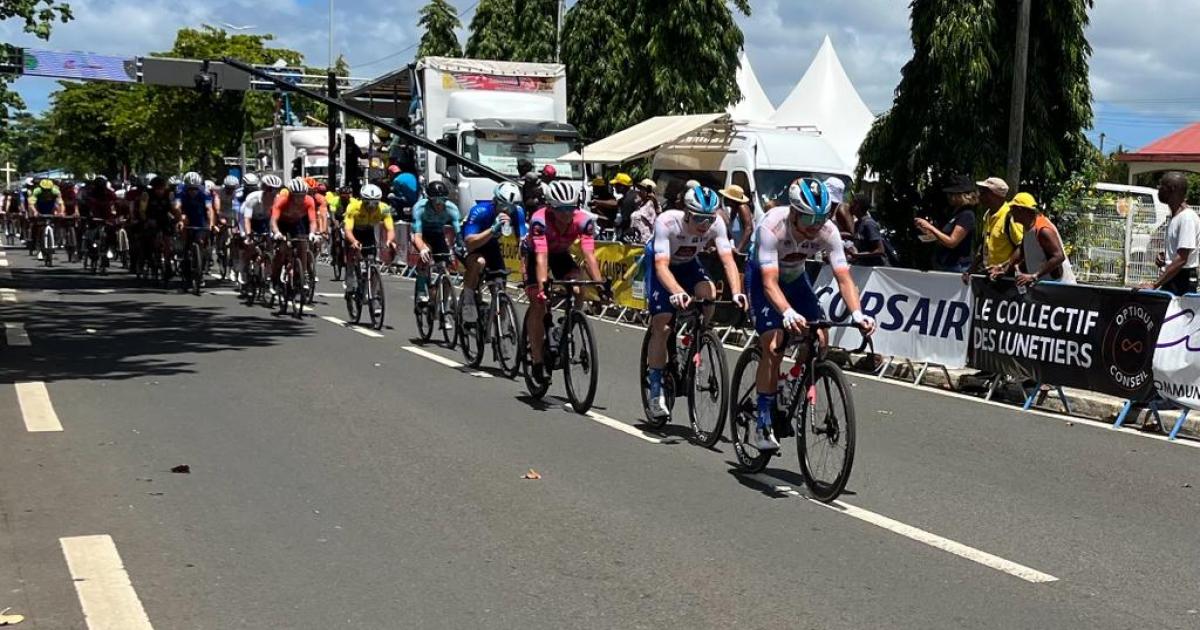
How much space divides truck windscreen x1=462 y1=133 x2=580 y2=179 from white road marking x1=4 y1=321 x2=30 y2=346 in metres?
12.0

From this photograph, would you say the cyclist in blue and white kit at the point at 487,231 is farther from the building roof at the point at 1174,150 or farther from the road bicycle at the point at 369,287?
the building roof at the point at 1174,150

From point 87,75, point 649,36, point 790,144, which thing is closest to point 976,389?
point 790,144

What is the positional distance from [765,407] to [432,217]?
7.13 meters

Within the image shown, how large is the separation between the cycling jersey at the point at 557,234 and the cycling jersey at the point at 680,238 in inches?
58.6

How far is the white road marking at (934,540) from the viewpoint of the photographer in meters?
6.00

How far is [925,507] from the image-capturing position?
735 centimetres

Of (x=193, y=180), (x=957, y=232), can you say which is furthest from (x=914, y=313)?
(x=193, y=180)

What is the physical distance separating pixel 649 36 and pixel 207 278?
1712cm

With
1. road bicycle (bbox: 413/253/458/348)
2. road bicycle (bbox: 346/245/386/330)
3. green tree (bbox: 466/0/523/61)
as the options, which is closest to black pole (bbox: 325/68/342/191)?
road bicycle (bbox: 346/245/386/330)

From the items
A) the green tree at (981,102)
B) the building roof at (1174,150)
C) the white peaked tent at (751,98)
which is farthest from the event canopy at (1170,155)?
the green tree at (981,102)

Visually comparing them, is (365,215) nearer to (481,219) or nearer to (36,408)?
(481,219)

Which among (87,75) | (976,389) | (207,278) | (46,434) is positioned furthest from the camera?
(87,75)

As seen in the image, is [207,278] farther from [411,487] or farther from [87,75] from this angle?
[87,75]

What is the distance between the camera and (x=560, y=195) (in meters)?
10.2
